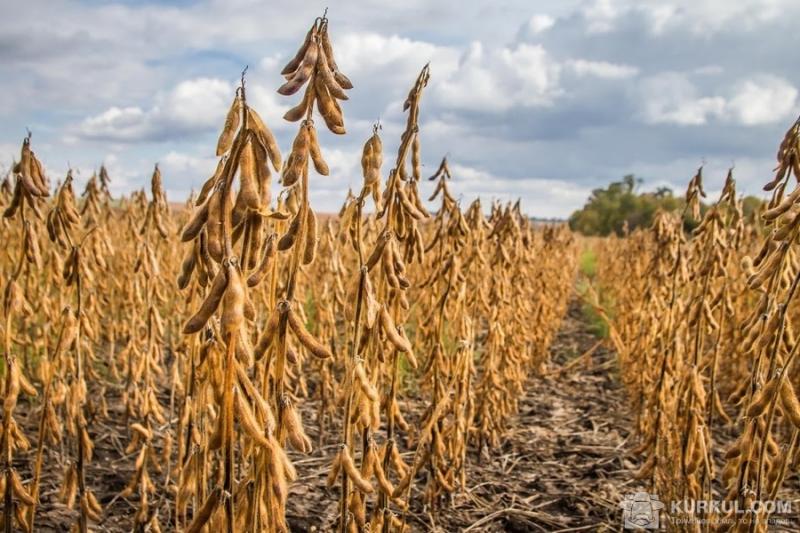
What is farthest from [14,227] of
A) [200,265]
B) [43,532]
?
[200,265]

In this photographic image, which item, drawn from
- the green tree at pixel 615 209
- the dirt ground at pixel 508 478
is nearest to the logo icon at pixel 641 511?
the dirt ground at pixel 508 478

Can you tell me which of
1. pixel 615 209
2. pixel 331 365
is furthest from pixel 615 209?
pixel 331 365

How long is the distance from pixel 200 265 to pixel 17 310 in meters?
1.34

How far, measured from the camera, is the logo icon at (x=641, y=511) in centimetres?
337

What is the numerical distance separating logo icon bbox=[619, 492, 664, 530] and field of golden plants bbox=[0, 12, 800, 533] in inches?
5.1

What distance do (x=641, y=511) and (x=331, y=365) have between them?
2525mm

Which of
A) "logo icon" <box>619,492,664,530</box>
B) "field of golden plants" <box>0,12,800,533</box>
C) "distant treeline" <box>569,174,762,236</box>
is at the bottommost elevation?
"logo icon" <box>619,492,664,530</box>

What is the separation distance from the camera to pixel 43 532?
126 inches

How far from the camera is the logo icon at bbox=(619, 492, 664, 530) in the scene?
3.37 meters

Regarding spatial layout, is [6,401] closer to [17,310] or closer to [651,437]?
[17,310]

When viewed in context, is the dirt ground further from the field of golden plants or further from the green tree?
the green tree

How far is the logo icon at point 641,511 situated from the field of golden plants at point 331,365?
13 cm

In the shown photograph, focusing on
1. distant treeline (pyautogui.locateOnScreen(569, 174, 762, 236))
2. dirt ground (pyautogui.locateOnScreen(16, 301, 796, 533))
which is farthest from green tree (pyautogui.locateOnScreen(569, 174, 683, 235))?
dirt ground (pyautogui.locateOnScreen(16, 301, 796, 533))

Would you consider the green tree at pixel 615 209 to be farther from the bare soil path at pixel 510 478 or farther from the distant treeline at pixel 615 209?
the bare soil path at pixel 510 478
